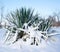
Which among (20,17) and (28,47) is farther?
(20,17)

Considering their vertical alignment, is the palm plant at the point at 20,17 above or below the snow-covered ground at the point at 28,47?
above

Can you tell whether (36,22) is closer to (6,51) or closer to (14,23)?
(14,23)

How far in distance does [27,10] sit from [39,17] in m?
0.66

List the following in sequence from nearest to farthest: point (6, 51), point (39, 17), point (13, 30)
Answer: point (6, 51)
point (13, 30)
point (39, 17)

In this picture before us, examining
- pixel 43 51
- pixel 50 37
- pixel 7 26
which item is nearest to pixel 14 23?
pixel 7 26

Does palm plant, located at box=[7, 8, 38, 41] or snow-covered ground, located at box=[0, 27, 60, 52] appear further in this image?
palm plant, located at box=[7, 8, 38, 41]

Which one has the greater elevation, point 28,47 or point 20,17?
point 20,17

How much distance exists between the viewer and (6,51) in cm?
582

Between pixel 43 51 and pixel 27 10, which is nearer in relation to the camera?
pixel 43 51

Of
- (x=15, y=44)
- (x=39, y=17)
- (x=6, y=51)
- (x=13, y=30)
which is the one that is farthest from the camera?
(x=39, y=17)

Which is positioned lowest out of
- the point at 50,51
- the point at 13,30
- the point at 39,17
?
the point at 50,51

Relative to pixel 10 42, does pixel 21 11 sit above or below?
above

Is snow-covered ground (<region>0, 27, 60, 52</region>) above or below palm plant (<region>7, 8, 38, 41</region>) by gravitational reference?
below

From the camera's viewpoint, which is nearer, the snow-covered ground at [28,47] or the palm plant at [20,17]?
the snow-covered ground at [28,47]
